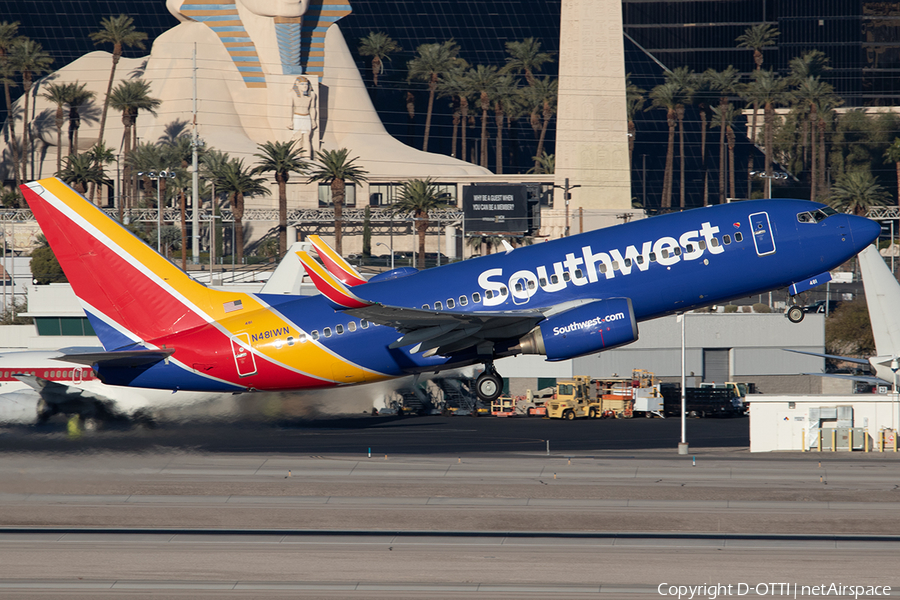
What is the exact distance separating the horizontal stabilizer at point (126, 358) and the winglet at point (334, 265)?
7.36 metres

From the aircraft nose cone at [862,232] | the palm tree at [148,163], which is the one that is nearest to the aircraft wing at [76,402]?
the aircraft nose cone at [862,232]

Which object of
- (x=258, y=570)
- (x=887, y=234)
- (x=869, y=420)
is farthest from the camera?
(x=887, y=234)

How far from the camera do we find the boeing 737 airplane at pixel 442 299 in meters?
41.1

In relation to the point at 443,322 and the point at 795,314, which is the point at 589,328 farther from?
the point at 795,314

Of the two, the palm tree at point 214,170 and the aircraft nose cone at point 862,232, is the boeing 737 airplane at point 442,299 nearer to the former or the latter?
the aircraft nose cone at point 862,232

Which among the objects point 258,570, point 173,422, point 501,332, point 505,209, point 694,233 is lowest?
point 258,570

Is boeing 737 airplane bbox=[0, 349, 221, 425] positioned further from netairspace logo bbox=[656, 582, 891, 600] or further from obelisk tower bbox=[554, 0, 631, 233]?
obelisk tower bbox=[554, 0, 631, 233]

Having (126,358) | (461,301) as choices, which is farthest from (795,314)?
(126,358)

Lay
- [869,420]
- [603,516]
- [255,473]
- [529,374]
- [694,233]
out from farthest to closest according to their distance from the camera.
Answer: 1. [529,374]
2. [869,420]
3. [255,473]
4. [603,516]
5. [694,233]

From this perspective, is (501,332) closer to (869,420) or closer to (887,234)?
(869,420)

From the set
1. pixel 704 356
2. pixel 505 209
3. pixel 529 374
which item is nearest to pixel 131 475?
pixel 529 374

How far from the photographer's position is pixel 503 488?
50.9 m

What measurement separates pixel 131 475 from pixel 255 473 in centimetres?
599

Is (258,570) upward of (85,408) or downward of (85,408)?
downward
